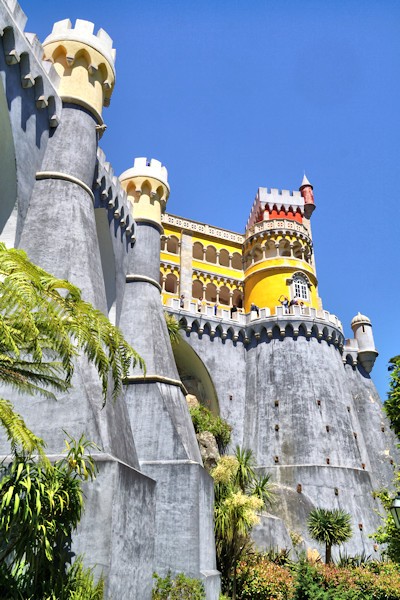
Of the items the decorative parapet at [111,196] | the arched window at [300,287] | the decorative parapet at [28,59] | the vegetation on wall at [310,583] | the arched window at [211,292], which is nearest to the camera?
the decorative parapet at [28,59]

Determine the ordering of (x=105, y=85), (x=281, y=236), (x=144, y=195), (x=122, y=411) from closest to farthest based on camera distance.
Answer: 1. (x=122, y=411)
2. (x=105, y=85)
3. (x=144, y=195)
4. (x=281, y=236)

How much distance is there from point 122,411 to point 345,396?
2257 centimetres

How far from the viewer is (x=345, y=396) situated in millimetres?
31391

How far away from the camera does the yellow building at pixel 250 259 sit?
120 ft

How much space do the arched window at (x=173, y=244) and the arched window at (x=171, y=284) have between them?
2.37 metres

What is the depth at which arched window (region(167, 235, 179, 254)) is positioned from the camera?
132ft

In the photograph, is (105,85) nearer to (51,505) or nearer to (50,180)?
(50,180)

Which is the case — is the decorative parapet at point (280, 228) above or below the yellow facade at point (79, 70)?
above

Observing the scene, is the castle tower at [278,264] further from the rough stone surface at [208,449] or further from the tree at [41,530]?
the tree at [41,530]

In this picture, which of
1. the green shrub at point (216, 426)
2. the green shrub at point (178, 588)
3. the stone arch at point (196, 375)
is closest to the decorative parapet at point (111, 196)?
the green shrub at point (216, 426)

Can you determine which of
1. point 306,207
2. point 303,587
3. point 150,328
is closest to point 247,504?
point 303,587

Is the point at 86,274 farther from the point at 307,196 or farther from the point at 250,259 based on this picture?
the point at 307,196

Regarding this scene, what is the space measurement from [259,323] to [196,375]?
545cm

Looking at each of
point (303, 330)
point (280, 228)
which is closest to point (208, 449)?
point (303, 330)
